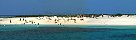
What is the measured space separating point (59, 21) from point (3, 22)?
40.9ft

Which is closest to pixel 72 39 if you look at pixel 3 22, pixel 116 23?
pixel 116 23

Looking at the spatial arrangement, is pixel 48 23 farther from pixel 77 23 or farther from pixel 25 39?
pixel 25 39

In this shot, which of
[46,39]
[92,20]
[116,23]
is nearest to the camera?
[46,39]

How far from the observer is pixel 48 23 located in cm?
8888

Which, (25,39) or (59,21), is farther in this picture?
(59,21)

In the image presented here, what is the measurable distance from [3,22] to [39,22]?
862 centimetres

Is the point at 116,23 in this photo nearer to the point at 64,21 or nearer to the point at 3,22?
the point at 64,21

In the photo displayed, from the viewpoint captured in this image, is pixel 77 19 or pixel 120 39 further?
pixel 77 19

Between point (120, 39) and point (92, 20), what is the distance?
154ft

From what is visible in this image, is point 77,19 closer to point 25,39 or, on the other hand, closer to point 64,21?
point 64,21

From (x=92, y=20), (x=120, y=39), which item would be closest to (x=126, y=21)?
(x=92, y=20)

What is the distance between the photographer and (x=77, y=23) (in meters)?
86.7

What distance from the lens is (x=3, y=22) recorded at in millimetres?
94000

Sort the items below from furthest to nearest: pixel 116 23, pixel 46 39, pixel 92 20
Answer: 1. pixel 92 20
2. pixel 116 23
3. pixel 46 39
